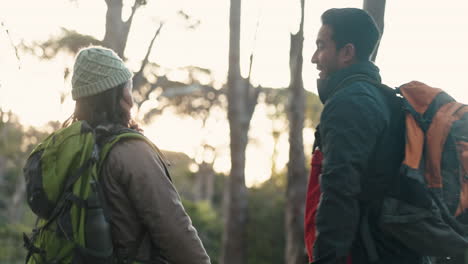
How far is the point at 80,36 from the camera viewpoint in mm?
11547

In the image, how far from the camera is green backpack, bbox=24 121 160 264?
95.1 inches

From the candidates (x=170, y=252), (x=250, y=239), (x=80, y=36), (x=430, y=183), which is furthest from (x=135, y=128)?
(x=250, y=239)

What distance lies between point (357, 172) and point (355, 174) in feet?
0.05

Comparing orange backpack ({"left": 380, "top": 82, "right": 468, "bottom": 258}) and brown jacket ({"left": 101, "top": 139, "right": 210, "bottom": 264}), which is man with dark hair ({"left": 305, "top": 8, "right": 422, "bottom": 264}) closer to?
orange backpack ({"left": 380, "top": 82, "right": 468, "bottom": 258})

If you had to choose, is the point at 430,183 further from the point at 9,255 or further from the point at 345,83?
the point at 9,255

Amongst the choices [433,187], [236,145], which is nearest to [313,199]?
[433,187]

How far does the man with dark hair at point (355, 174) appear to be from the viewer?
2.40 m

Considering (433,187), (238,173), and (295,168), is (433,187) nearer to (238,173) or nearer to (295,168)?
(295,168)

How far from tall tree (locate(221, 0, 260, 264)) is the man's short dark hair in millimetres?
7713

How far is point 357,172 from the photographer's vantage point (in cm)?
243

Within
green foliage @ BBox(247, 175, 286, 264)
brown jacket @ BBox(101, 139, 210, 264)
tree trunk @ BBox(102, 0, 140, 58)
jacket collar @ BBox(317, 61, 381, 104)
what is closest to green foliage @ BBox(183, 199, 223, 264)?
green foliage @ BBox(247, 175, 286, 264)

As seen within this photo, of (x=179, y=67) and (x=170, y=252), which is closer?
(x=170, y=252)

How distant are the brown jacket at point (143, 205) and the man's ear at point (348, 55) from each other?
0.85 m

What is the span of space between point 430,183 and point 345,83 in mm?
510
